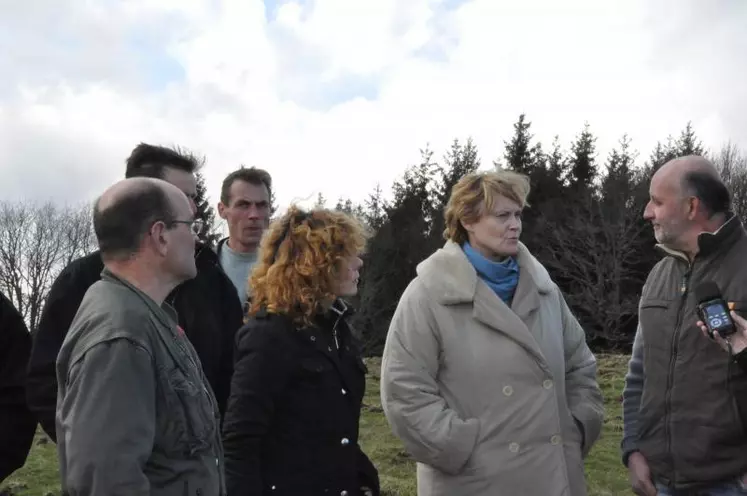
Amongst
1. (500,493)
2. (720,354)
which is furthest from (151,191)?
(720,354)

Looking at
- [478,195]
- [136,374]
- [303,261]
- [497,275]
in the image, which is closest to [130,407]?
[136,374]

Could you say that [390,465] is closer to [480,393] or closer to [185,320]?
[480,393]

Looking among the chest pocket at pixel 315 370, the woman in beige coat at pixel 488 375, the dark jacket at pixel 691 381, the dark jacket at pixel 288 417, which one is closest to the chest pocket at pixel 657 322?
the dark jacket at pixel 691 381

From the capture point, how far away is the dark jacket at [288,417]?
311 centimetres

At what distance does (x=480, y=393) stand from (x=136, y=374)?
196 centimetres

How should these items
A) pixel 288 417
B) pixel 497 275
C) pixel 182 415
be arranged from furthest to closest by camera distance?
pixel 497 275
pixel 288 417
pixel 182 415

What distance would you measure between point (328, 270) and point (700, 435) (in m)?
1.97

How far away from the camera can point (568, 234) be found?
36.2 meters

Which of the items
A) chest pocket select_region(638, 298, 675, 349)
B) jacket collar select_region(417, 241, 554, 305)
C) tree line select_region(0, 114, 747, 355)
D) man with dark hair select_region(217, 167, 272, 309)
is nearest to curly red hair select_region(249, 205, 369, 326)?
jacket collar select_region(417, 241, 554, 305)

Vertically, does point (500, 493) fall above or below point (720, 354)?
below

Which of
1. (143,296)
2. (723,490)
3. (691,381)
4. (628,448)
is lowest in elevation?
(723,490)

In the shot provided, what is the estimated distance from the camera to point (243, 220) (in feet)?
17.5

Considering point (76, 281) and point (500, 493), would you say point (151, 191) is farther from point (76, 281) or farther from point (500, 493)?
point (500, 493)

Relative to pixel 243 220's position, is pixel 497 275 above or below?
below
